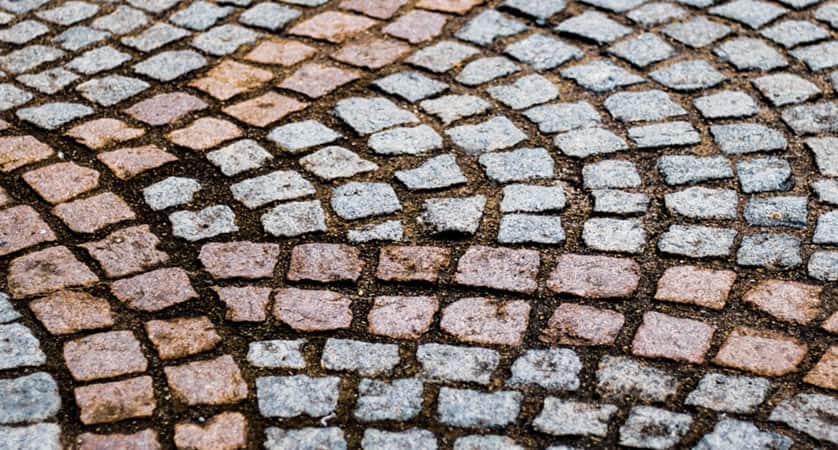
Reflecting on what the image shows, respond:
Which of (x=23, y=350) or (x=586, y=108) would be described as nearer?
(x=23, y=350)

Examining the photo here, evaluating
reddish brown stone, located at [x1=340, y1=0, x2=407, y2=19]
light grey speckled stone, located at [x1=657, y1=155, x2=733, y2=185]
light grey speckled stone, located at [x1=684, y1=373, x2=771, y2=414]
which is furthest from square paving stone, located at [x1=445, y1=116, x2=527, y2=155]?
light grey speckled stone, located at [x1=684, y1=373, x2=771, y2=414]

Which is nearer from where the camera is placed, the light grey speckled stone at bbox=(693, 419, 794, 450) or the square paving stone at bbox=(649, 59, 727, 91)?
the light grey speckled stone at bbox=(693, 419, 794, 450)

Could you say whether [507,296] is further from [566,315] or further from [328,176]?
[328,176]

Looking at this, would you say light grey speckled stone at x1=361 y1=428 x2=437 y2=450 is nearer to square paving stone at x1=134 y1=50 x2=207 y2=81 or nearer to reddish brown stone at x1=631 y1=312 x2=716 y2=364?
reddish brown stone at x1=631 y1=312 x2=716 y2=364

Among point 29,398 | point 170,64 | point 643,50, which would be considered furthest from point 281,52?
point 29,398

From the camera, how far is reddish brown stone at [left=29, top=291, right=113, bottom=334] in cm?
312

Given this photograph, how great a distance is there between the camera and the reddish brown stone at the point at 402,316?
3.10m

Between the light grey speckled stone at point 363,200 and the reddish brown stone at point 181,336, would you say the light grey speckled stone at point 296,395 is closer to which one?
the reddish brown stone at point 181,336

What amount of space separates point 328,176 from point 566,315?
1.01 m

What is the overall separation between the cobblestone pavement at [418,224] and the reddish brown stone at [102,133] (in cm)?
2

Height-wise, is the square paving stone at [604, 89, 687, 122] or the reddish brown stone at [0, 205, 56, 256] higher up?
the square paving stone at [604, 89, 687, 122]

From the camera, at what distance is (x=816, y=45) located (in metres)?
4.40

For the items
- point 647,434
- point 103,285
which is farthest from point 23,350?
point 647,434

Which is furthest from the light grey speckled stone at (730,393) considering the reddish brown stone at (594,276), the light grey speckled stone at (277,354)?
the light grey speckled stone at (277,354)
